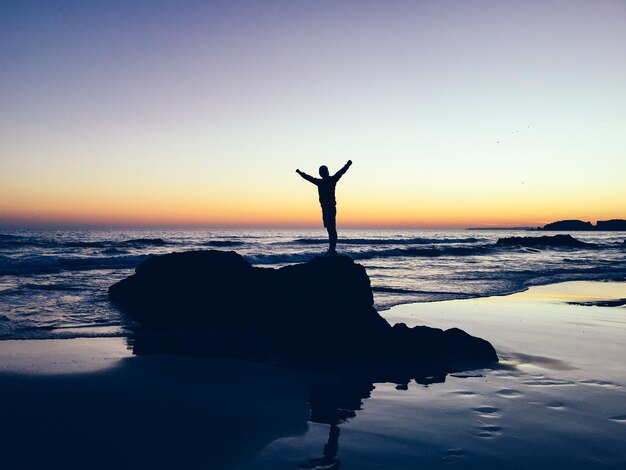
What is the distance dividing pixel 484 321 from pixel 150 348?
7.44 m

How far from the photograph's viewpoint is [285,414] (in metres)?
4.96

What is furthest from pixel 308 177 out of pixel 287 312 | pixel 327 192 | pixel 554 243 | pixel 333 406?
pixel 554 243

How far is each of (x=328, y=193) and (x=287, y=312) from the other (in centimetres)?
311

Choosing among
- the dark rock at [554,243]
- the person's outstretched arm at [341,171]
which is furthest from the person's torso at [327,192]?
the dark rock at [554,243]

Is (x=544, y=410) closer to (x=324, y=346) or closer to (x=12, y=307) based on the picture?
(x=324, y=346)

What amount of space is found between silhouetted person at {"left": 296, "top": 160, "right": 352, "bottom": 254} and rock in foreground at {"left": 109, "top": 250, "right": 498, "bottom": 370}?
4.83ft

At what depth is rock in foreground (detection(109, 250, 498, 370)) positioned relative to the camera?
744cm

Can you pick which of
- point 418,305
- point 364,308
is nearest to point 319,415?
point 364,308

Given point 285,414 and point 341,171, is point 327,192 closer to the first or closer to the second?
point 341,171

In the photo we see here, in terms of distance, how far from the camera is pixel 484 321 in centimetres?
1091

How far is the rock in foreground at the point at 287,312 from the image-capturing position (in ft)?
24.4

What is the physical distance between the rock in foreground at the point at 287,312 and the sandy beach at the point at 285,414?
36.5 inches

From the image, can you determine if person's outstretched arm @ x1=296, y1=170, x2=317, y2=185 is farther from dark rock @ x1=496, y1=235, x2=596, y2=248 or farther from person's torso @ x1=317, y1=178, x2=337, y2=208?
dark rock @ x1=496, y1=235, x2=596, y2=248

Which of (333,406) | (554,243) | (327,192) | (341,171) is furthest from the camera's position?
(554,243)
